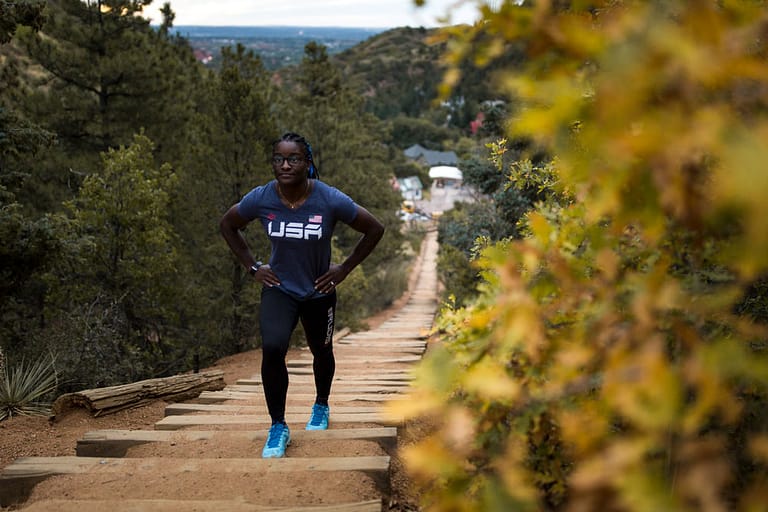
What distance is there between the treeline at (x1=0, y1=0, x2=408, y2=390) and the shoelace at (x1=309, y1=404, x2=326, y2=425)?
4.53m

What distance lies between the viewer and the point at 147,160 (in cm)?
1089

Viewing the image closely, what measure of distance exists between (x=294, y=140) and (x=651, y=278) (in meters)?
3.01

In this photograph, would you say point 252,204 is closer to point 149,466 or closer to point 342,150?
point 149,466

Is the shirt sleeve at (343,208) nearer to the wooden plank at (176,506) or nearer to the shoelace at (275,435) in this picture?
the shoelace at (275,435)

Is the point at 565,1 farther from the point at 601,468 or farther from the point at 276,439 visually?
the point at 276,439

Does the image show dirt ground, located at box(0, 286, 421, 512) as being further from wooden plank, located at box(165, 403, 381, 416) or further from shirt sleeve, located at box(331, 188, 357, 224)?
shirt sleeve, located at box(331, 188, 357, 224)

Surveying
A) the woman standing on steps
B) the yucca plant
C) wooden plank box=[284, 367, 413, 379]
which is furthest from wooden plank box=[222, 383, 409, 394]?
the yucca plant

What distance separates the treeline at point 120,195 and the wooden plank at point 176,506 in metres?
5.42

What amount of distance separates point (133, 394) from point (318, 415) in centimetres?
229

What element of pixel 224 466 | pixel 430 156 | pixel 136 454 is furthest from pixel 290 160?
pixel 430 156

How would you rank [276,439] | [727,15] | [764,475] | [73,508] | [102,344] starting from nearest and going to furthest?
1. [727,15]
2. [764,475]
3. [73,508]
4. [276,439]
5. [102,344]

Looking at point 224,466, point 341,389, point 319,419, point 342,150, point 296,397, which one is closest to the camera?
point 224,466

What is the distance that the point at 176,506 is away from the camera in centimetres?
281

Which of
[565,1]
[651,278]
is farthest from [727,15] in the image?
[565,1]
